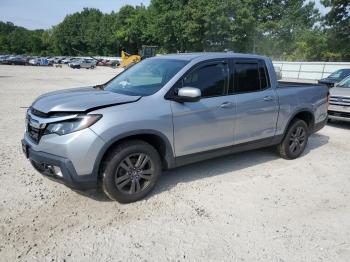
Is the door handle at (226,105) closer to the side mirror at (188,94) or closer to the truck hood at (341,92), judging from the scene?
the side mirror at (188,94)

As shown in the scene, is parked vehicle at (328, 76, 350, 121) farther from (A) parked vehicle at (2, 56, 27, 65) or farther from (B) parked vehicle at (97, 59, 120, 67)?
(A) parked vehicle at (2, 56, 27, 65)

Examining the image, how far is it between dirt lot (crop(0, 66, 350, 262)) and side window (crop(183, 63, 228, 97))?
134cm

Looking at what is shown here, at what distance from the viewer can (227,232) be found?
12.2 ft

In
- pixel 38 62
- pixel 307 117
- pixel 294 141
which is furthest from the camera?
pixel 38 62

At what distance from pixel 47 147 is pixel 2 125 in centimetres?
513

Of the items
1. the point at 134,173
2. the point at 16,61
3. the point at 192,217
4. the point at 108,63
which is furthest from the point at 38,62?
the point at 192,217

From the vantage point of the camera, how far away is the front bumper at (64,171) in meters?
3.79

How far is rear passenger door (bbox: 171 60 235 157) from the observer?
454cm

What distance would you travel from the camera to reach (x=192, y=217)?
402 centimetres

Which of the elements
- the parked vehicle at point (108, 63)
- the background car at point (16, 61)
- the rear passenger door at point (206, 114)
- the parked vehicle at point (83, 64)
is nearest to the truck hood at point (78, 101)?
the rear passenger door at point (206, 114)

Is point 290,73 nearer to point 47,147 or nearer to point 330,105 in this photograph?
point 330,105

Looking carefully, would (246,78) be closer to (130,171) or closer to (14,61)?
(130,171)

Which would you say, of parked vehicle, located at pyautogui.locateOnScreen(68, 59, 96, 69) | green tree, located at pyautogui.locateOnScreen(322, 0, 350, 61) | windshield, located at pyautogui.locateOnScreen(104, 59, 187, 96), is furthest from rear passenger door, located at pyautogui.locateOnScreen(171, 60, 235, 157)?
parked vehicle, located at pyautogui.locateOnScreen(68, 59, 96, 69)

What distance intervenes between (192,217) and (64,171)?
1.56 metres
